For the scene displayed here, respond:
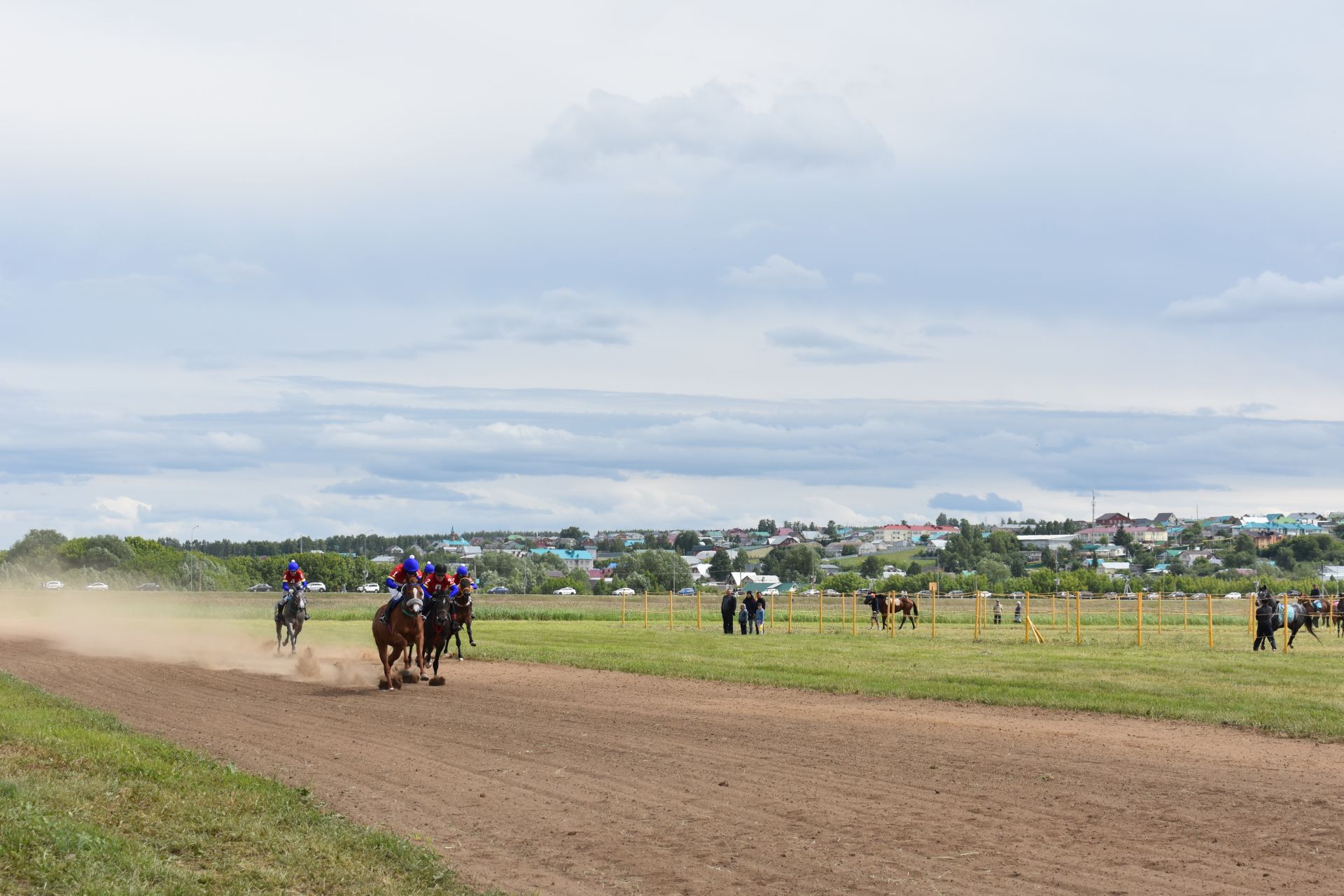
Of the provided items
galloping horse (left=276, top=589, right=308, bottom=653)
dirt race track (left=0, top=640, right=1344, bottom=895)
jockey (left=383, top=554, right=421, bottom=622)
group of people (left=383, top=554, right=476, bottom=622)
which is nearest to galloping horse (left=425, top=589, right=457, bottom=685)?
group of people (left=383, top=554, right=476, bottom=622)

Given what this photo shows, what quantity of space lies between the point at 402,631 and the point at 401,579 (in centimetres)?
98

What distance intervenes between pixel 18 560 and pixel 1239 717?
13571 centimetres

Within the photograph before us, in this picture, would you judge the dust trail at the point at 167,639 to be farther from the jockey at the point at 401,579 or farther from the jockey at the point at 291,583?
the jockey at the point at 401,579

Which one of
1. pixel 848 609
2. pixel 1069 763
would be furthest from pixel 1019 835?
pixel 848 609

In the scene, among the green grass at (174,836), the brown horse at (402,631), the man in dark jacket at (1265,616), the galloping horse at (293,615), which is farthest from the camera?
the man in dark jacket at (1265,616)

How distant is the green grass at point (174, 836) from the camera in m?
8.51

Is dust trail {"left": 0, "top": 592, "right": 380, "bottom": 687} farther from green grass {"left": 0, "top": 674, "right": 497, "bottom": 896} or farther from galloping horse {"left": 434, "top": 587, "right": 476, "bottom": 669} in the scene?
green grass {"left": 0, "top": 674, "right": 497, "bottom": 896}

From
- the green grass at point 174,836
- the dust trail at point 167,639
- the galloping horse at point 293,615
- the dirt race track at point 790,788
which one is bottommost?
the dust trail at point 167,639

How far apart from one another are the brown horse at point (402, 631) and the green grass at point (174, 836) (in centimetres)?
981

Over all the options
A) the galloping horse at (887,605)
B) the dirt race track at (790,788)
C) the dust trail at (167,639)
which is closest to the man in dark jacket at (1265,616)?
the galloping horse at (887,605)

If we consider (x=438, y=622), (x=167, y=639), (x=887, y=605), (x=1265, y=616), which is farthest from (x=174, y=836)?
(x=887, y=605)

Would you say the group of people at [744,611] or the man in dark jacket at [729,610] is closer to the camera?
the group of people at [744,611]

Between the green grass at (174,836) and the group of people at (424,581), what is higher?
the group of people at (424,581)

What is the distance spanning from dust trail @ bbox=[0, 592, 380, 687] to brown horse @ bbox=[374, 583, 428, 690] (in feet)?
3.08
